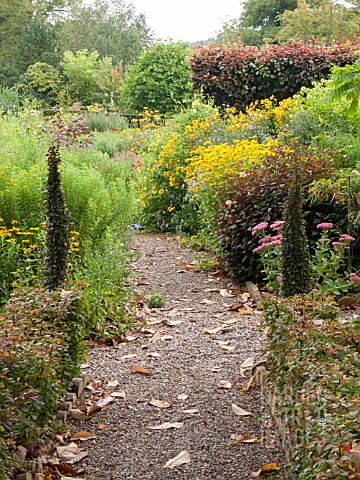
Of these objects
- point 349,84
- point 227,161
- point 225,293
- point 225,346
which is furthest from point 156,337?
point 227,161

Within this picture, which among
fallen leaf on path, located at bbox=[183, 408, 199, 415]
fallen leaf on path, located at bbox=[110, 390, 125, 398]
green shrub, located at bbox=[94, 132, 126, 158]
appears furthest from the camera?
green shrub, located at bbox=[94, 132, 126, 158]

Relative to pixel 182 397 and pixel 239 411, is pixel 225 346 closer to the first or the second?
pixel 182 397

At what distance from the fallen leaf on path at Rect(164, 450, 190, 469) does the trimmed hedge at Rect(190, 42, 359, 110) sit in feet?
42.1

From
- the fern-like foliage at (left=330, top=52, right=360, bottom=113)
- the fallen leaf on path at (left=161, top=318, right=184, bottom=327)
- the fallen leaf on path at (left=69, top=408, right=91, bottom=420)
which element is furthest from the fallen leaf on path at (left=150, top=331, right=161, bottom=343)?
the fern-like foliage at (left=330, top=52, right=360, bottom=113)

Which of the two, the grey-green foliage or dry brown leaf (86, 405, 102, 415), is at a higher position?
the grey-green foliage

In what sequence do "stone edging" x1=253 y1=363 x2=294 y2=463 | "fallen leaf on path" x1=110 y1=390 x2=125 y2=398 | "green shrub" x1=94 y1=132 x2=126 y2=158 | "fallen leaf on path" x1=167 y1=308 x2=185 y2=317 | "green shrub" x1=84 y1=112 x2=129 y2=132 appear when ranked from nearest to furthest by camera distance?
1. "stone edging" x1=253 y1=363 x2=294 y2=463
2. "fallen leaf on path" x1=110 y1=390 x2=125 y2=398
3. "fallen leaf on path" x1=167 y1=308 x2=185 y2=317
4. "green shrub" x1=94 y1=132 x2=126 y2=158
5. "green shrub" x1=84 y1=112 x2=129 y2=132

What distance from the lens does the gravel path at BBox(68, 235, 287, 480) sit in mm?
2844

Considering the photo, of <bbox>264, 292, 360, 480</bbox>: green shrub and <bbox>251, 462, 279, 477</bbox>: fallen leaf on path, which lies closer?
<bbox>264, 292, 360, 480</bbox>: green shrub

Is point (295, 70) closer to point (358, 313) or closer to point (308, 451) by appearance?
point (358, 313)

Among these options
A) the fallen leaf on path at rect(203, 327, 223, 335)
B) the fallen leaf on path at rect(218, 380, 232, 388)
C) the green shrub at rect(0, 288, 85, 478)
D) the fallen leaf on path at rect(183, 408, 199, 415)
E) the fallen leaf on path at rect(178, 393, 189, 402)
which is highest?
the green shrub at rect(0, 288, 85, 478)

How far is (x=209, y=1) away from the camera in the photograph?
31000 millimetres

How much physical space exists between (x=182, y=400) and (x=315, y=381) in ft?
4.72

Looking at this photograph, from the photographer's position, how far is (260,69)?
1512cm

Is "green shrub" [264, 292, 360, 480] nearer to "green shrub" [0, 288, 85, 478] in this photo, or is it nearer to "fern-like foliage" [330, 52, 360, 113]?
"green shrub" [0, 288, 85, 478]
